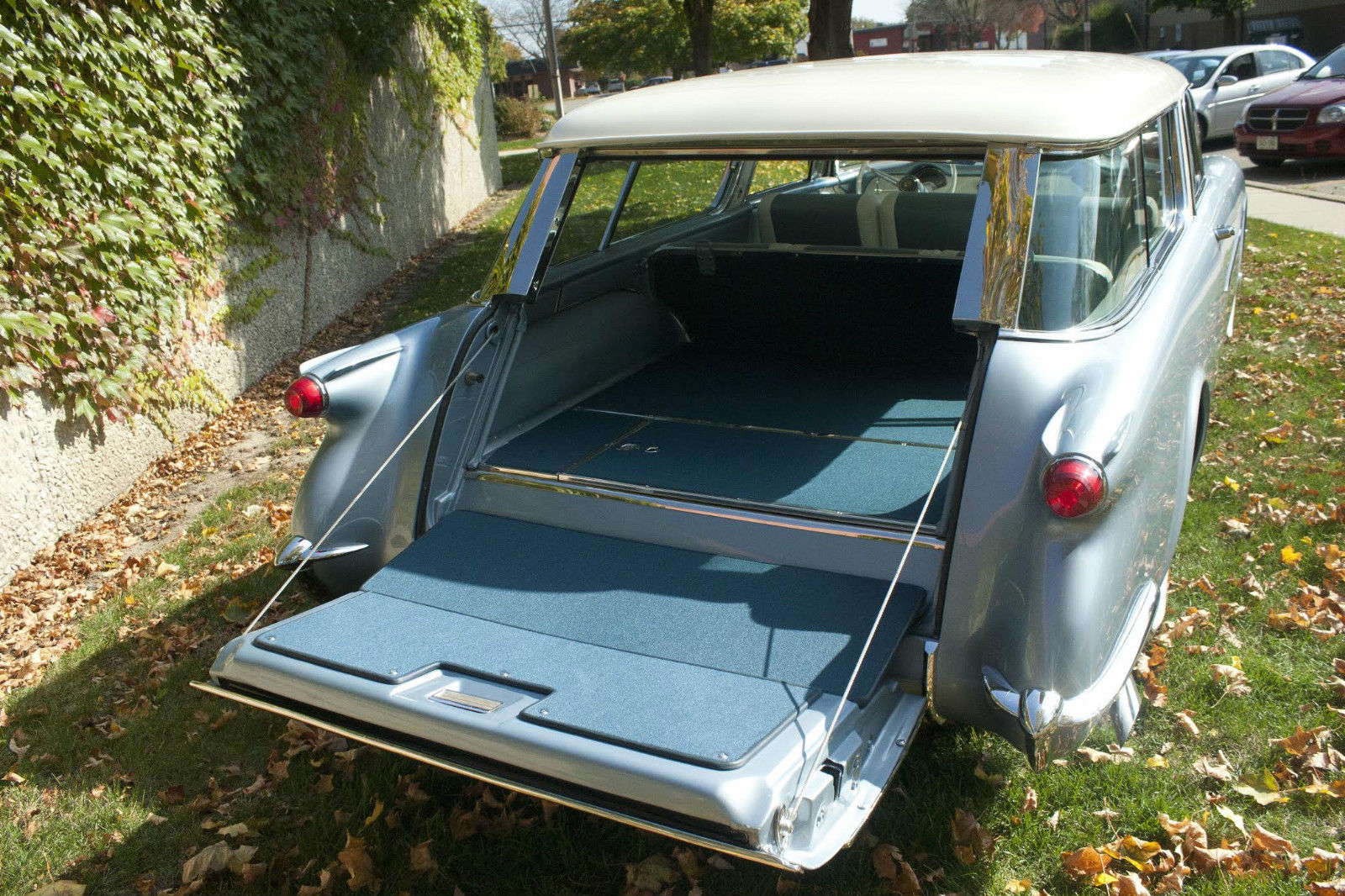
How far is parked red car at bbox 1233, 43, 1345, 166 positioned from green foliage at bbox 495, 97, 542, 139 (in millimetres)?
23106

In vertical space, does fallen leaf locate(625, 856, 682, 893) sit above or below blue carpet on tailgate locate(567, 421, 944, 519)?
below

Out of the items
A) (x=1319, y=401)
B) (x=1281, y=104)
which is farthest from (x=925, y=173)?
(x=1281, y=104)

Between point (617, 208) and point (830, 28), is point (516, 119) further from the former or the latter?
point (617, 208)

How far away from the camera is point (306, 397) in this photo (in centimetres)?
328

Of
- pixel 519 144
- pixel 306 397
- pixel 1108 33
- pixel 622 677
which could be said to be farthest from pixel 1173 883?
pixel 1108 33

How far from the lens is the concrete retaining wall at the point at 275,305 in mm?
4781

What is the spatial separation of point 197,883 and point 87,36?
4.23m

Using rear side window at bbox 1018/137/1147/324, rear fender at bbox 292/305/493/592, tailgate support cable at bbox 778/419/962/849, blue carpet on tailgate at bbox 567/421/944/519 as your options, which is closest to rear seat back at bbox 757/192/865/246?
blue carpet on tailgate at bbox 567/421/944/519

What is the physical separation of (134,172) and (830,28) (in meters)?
9.74

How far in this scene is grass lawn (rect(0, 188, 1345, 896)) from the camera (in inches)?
113

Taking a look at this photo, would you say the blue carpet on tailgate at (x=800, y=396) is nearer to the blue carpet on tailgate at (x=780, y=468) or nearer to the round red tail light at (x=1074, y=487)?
the blue carpet on tailgate at (x=780, y=468)

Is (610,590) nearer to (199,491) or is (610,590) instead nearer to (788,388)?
(788,388)

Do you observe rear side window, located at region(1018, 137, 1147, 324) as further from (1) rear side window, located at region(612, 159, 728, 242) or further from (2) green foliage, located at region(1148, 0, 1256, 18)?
(2) green foliage, located at region(1148, 0, 1256, 18)

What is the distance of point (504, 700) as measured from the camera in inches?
96.4
